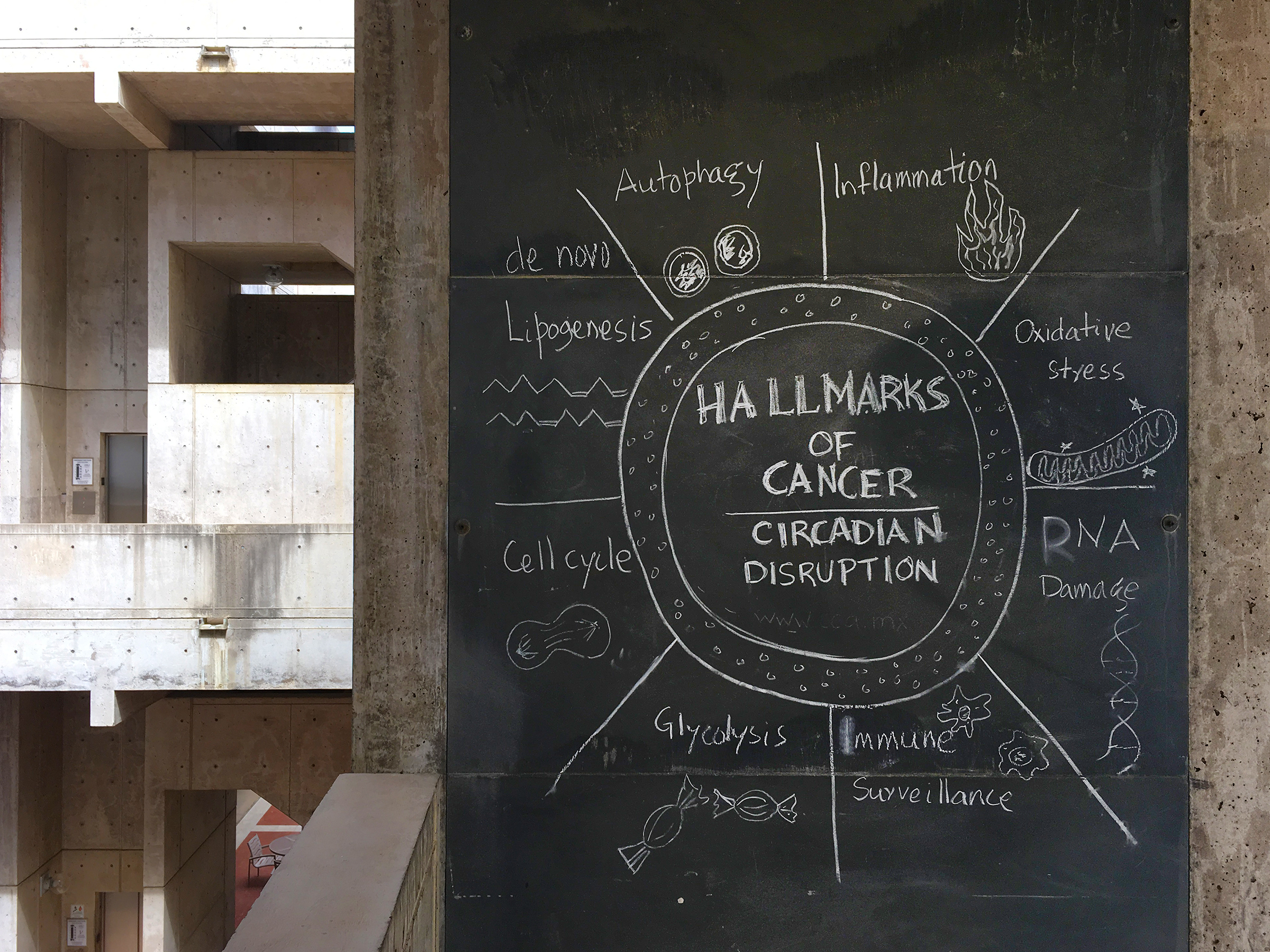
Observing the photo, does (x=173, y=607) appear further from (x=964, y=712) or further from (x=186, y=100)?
(x=964, y=712)

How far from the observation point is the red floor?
15.5 meters

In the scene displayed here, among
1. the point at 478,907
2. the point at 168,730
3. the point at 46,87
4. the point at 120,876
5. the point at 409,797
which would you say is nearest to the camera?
the point at 409,797

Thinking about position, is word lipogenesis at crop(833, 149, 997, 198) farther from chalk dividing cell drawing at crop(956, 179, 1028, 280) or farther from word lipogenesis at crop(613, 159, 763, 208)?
word lipogenesis at crop(613, 159, 763, 208)

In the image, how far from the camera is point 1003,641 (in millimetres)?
2652

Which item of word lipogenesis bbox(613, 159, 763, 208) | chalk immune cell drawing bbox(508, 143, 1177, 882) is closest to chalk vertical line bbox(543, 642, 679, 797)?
chalk immune cell drawing bbox(508, 143, 1177, 882)

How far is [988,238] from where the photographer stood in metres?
2.65

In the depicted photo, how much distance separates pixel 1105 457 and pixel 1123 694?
72 centimetres

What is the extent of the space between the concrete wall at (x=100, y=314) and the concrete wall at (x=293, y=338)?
69.9 inches

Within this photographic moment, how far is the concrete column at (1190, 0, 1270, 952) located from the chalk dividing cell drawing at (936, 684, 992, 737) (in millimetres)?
648

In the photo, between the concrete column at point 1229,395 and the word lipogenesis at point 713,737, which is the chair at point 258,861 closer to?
the word lipogenesis at point 713,737

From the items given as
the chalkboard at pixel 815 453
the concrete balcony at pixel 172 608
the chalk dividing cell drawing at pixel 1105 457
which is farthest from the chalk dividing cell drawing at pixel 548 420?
the concrete balcony at pixel 172 608

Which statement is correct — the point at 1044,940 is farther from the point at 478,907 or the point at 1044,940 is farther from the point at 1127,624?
the point at 478,907

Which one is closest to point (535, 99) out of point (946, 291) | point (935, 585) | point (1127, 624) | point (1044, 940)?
point (946, 291)

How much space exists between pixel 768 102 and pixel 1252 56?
59.1 inches
